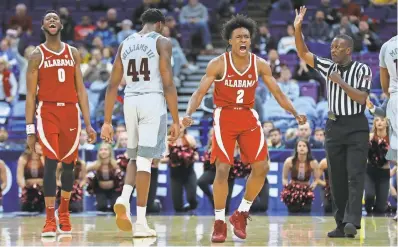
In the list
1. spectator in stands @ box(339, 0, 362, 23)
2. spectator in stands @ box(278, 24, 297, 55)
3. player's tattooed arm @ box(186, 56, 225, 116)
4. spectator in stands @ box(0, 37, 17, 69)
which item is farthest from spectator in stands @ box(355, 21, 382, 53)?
player's tattooed arm @ box(186, 56, 225, 116)

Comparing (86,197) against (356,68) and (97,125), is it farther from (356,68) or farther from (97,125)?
(356,68)

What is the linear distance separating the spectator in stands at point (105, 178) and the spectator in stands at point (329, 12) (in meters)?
7.86

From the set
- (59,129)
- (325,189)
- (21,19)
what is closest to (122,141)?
(325,189)

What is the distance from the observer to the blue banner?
1434cm

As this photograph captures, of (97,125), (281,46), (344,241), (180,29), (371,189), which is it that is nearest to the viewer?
(344,241)

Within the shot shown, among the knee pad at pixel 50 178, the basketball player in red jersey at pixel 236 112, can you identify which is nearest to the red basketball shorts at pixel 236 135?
the basketball player in red jersey at pixel 236 112

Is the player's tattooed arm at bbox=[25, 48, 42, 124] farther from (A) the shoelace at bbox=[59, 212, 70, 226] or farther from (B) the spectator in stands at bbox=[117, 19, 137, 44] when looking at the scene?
(B) the spectator in stands at bbox=[117, 19, 137, 44]

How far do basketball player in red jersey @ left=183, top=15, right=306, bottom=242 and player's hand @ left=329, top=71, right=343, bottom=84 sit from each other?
1.58ft

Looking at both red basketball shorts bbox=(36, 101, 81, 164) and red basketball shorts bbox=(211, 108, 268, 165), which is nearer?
red basketball shorts bbox=(211, 108, 268, 165)

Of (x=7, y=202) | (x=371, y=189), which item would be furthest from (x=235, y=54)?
(x=7, y=202)

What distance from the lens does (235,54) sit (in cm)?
949

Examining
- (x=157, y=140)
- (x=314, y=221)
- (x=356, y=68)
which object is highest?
(x=356, y=68)

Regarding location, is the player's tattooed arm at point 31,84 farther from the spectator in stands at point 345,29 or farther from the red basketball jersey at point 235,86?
the spectator in stands at point 345,29

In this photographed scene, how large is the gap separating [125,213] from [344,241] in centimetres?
209
